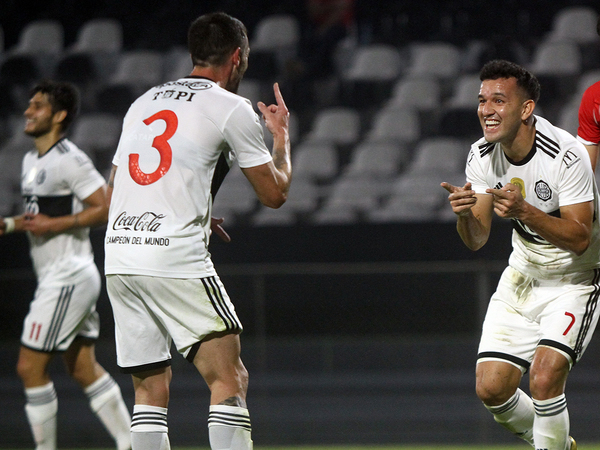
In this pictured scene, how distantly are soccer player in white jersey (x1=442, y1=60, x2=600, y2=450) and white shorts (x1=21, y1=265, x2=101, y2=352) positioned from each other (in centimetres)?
230

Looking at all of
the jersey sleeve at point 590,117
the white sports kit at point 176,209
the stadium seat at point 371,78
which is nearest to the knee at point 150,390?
the white sports kit at point 176,209

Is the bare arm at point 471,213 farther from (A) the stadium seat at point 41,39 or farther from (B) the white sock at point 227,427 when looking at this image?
(A) the stadium seat at point 41,39

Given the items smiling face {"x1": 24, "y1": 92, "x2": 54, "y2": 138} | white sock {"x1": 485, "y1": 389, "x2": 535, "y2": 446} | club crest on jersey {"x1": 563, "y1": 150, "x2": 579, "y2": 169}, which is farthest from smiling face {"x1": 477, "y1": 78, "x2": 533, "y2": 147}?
smiling face {"x1": 24, "y1": 92, "x2": 54, "y2": 138}

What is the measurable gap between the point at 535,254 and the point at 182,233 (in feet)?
5.46

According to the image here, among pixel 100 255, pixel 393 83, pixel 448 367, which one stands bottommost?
pixel 448 367

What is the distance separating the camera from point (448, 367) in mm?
8094

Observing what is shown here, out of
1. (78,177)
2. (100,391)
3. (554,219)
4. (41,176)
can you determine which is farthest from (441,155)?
(554,219)

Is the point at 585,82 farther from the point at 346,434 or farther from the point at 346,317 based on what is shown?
the point at 346,434

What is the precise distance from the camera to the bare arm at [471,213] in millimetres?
3234

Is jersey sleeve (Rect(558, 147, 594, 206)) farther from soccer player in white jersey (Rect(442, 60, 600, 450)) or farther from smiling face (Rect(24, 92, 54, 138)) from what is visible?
smiling face (Rect(24, 92, 54, 138))

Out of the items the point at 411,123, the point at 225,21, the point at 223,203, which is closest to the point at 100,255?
the point at 223,203

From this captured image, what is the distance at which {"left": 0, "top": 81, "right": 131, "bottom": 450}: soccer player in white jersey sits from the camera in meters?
4.49

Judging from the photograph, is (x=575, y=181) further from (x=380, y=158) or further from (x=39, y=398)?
(x=380, y=158)

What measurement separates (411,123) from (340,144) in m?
0.99
